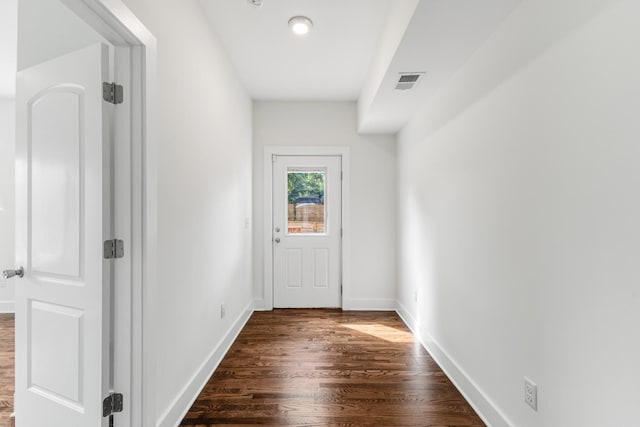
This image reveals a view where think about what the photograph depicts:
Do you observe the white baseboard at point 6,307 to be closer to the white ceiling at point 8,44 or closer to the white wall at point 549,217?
the white ceiling at point 8,44

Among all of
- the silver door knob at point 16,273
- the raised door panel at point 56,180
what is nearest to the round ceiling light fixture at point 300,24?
the raised door panel at point 56,180

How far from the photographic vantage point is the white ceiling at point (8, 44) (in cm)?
219

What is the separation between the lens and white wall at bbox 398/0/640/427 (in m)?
1.01

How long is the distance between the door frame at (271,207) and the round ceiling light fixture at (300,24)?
1.62m

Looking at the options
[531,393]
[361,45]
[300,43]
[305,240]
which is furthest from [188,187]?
[305,240]

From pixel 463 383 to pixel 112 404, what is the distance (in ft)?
6.53

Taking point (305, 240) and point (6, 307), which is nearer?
point (6, 307)

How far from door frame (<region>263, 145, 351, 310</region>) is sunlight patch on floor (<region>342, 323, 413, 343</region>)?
0.62 meters

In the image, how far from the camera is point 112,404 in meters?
1.43

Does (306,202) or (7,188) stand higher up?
(7,188)

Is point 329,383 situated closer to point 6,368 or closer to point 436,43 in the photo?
point 436,43

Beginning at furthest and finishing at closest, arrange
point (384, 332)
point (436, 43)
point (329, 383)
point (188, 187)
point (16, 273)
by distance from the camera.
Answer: point (384, 332) → point (329, 383) → point (188, 187) → point (436, 43) → point (16, 273)

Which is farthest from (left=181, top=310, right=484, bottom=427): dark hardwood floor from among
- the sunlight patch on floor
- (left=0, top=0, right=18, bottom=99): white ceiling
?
(left=0, top=0, right=18, bottom=99): white ceiling

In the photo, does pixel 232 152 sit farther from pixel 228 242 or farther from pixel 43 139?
pixel 43 139
